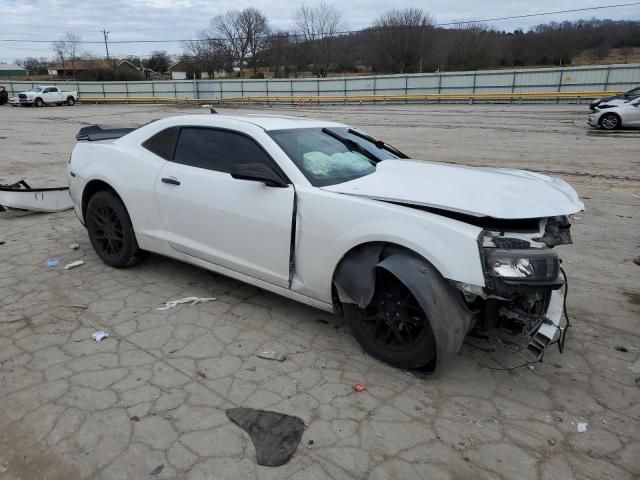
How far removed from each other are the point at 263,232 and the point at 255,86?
38990 millimetres

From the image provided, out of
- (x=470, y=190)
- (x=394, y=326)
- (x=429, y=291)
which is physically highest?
(x=470, y=190)

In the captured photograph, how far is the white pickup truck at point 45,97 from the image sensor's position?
125ft

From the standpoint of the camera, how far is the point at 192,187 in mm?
3975

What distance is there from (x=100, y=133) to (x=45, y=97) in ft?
131

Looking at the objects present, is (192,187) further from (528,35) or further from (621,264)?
(528,35)

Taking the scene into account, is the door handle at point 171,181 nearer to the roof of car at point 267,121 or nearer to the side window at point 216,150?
the side window at point 216,150

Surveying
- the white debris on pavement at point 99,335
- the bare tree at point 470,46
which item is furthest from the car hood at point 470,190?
the bare tree at point 470,46

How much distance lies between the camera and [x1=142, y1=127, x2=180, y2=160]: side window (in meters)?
4.29

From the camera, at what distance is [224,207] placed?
3752 mm

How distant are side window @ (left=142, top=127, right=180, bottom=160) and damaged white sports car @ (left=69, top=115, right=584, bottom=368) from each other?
0.5 inches

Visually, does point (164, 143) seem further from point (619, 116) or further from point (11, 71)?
point (11, 71)

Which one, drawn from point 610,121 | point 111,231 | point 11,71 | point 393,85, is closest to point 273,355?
point 111,231

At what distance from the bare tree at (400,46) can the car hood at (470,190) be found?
209 feet

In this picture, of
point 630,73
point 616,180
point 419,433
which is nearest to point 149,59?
point 630,73
